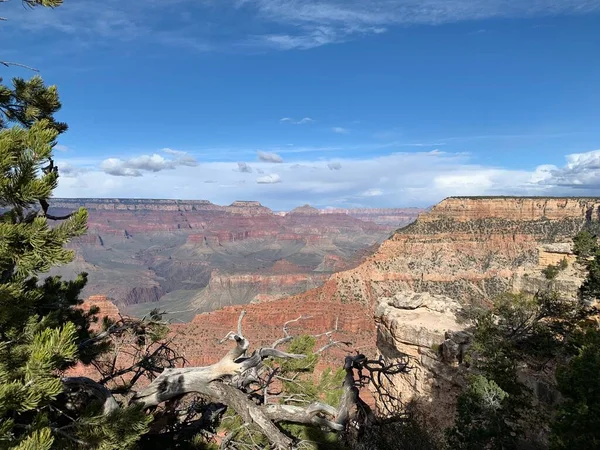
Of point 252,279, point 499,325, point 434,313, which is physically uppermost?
point 499,325

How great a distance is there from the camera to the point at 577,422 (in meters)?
9.16

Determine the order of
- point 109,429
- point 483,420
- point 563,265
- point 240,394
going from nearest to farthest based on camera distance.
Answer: point 109,429 → point 240,394 → point 483,420 → point 563,265

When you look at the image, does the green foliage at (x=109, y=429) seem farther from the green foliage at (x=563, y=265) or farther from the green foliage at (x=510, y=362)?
the green foliage at (x=563, y=265)

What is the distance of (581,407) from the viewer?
29.9 feet

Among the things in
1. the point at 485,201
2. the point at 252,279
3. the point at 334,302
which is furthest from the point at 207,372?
the point at 252,279

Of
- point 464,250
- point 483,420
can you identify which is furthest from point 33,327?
point 464,250

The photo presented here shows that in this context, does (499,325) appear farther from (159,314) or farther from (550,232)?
(550,232)

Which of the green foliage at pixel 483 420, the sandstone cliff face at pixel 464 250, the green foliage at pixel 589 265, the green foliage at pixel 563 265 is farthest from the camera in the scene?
the sandstone cliff face at pixel 464 250

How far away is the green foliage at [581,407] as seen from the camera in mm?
8953

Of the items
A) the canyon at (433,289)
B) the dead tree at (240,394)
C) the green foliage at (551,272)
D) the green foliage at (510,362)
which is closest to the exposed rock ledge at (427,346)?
the canyon at (433,289)

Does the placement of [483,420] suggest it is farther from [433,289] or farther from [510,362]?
[433,289]

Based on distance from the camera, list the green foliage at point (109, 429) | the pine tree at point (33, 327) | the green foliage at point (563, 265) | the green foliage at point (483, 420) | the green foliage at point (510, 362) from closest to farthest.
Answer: the pine tree at point (33, 327)
the green foliage at point (109, 429)
the green foliage at point (483, 420)
the green foliage at point (510, 362)
the green foliage at point (563, 265)

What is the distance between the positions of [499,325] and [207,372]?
14773 mm

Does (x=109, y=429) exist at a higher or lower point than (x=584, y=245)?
lower
